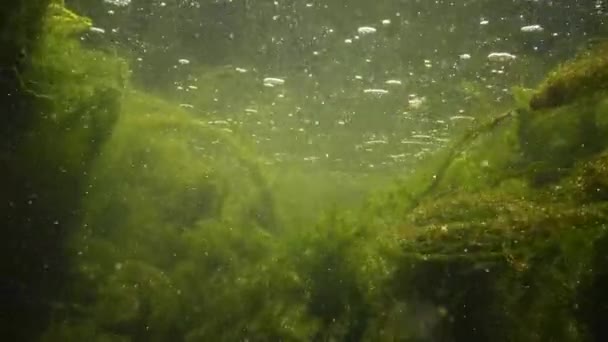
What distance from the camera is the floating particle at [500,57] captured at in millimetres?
11742

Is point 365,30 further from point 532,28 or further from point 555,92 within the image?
point 555,92

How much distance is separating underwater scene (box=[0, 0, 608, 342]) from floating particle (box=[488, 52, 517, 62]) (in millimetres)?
109

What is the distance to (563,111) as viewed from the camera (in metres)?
8.65

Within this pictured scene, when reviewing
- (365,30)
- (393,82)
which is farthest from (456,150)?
(393,82)

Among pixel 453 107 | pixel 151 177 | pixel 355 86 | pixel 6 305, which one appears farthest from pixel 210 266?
pixel 453 107


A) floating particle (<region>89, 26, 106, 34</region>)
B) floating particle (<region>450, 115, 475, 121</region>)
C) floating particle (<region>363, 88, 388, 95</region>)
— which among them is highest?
floating particle (<region>89, 26, 106, 34</region>)

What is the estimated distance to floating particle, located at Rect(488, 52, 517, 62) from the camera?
11742 mm

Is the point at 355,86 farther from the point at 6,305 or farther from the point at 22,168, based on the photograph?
the point at 6,305

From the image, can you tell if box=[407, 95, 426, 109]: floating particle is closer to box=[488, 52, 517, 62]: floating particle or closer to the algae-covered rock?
box=[488, 52, 517, 62]: floating particle

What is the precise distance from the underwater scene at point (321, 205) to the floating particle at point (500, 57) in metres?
0.11

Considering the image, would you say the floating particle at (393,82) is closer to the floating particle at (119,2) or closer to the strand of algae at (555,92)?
the strand of algae at (555,92)

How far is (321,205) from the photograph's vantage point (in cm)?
1058

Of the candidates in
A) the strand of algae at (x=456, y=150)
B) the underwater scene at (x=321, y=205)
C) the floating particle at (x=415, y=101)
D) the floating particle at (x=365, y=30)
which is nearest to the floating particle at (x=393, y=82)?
the underwater scene at (x=321, y=205)

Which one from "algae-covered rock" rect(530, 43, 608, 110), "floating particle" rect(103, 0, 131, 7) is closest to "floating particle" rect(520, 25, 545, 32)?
"algae-covered rock" rect(530, 43, 608, 110)
